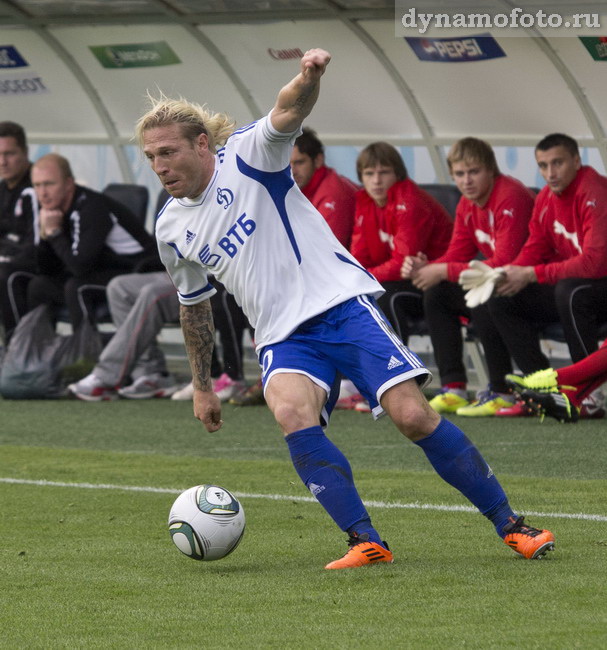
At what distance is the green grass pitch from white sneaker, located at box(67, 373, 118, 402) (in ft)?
9.06

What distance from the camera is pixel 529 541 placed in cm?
476

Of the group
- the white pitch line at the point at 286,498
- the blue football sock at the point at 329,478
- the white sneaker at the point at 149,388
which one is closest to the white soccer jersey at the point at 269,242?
the blue football sock at the point at 329,478

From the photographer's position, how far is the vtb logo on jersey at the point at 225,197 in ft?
16.6

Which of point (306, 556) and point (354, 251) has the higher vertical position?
point (354, 251)

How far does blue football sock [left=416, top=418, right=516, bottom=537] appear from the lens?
4852 millimetres

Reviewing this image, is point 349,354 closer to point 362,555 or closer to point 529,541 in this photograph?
point 362,555

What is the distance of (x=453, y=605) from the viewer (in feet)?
13.3

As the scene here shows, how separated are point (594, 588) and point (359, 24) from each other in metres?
8.54

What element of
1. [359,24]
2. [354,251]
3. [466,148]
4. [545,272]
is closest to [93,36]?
[359,24]

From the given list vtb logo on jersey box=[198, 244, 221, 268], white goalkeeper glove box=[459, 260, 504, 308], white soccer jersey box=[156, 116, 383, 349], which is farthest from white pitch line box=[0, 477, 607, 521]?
white goalkeeper glove box=[459, 260, 504, 308]

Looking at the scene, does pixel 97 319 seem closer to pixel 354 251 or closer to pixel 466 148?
pixel 354 251

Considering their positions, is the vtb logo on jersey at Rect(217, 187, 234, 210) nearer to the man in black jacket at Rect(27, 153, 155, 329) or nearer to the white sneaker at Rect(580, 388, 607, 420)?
the white sneaker at Rect(580, 388, 607, 420)

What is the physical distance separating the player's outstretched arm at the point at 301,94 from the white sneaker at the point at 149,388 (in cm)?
752

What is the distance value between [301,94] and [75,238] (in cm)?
760
